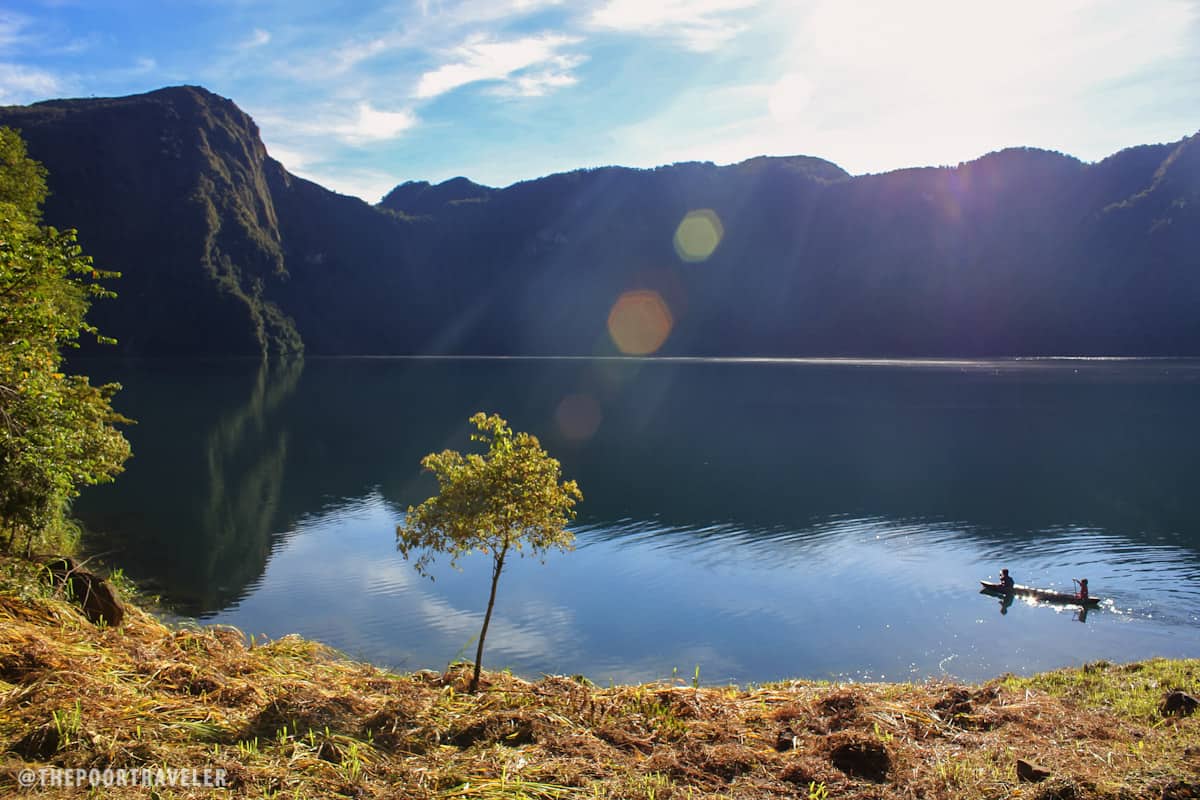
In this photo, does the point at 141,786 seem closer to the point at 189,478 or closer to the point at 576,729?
the point at 576,729

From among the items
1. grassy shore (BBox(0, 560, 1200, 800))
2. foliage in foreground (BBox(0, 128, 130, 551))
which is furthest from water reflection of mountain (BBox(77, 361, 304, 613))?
grassy shore (BBox(0, 560, 1200, 800))

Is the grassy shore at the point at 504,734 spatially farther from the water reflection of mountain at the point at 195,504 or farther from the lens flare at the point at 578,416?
the lens flare at the point at 578,416

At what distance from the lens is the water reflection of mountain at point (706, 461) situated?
35.6 m

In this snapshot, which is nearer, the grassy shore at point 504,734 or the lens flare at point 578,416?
the grassy shore at point 504,734

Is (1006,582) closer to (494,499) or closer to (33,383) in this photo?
(494,499)

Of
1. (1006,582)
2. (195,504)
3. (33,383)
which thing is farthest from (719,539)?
(195,504)

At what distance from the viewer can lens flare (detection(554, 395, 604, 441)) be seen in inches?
2559

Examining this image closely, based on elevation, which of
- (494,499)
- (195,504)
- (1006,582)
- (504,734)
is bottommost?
(195,504)

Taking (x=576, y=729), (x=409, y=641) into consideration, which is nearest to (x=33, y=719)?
(x=576, y=729)

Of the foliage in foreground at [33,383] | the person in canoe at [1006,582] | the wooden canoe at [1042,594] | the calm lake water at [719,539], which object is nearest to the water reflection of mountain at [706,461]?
the calm lake water at [719,539]

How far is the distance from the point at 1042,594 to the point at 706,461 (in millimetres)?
28595

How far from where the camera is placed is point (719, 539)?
1342 inches

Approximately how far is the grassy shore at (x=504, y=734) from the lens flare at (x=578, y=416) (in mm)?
50801

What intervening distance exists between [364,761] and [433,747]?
92cm
